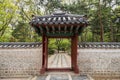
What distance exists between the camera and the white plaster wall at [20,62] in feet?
26.1

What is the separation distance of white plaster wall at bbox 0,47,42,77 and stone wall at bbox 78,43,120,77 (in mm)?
1851

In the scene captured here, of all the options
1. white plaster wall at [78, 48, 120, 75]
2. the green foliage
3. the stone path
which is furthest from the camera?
the green foliage

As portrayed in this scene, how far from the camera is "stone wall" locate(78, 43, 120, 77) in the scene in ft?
26.0

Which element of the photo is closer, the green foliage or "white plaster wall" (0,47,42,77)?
"white plaster wall" (0,47,42,77)

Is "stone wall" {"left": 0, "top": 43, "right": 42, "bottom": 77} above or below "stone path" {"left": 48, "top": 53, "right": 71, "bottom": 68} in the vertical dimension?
above

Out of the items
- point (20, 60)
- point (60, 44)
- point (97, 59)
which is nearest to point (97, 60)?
point (97, 59)

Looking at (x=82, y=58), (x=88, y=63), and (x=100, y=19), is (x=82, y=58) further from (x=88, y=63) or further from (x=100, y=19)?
(x=100, y=19)

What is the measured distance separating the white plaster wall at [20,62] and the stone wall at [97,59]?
1851 mm

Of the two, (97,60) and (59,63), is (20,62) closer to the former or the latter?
(97,60)

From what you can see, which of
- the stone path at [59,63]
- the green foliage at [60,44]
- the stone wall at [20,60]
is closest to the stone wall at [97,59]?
the stone wall at [20,60]

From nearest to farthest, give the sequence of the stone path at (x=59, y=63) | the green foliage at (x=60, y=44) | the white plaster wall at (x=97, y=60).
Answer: the white plaster wall at (x=97, y=60)
the stone path at (x=59, y=63)
the green foliage at (x=60, y=44)

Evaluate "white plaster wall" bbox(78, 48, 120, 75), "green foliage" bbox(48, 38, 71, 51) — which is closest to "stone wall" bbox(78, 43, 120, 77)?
"white plaster wall" bbox(78, 48, 120, 75)

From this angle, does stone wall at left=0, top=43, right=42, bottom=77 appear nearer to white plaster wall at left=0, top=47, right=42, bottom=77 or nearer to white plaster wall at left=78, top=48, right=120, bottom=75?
white plaster wall at left=0, top=47, right=42, bottom=77

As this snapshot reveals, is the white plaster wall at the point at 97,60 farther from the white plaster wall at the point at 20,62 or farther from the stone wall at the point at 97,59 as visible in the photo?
the white plaster wall at the point at 20,62
